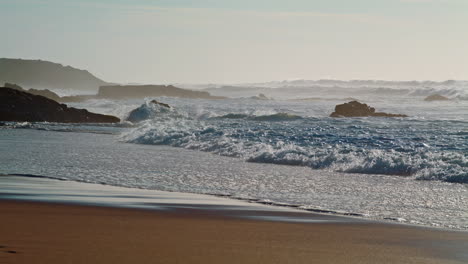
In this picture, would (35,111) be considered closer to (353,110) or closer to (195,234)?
(353,110)

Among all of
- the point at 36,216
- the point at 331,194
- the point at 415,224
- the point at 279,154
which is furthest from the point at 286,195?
the point at 279,154

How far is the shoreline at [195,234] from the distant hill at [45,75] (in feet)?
460

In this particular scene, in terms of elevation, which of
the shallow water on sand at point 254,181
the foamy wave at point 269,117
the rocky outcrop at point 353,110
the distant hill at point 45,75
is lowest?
the shallow water on sand at point 254,181

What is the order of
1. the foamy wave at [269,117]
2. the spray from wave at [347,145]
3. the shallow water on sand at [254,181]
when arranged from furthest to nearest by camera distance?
1. the foamy wave at [269,117]
2. the spray from wave at [347,145]
3. the shallow water on sand at [254,181]

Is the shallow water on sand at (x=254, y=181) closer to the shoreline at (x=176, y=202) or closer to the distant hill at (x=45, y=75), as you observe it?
the shoreline at (x=176, y=202)

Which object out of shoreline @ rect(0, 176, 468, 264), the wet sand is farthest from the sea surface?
the wet sand

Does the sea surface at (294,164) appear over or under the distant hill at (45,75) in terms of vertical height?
under

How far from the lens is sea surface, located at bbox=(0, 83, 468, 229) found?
9641 millimetres

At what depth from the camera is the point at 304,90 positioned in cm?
9156

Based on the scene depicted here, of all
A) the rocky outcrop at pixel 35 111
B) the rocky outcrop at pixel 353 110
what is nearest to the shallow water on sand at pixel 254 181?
the rocky outcrop at pixel 35 111

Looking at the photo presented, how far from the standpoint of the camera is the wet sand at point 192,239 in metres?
5.49

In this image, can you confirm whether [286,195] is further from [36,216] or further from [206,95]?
[206,95]

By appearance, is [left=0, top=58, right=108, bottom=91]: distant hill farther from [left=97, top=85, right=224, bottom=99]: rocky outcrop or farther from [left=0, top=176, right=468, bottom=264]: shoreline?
[left=0, top=176, right=468, bottom=264]: shoreline

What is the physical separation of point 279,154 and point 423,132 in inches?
226
